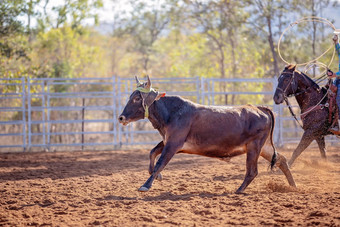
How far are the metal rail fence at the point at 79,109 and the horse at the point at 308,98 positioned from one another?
4.51m

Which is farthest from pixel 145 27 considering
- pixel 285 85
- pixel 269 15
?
pixel 285 85

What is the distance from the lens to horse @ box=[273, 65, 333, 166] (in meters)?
8.48

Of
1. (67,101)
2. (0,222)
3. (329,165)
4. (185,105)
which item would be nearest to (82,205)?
(0,222)

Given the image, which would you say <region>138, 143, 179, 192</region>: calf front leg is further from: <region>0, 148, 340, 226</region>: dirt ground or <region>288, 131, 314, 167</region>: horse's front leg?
<region>288, 131, 314, 167</region>: horse's front leg

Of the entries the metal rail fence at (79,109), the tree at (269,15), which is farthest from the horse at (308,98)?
the tree at (269,15)

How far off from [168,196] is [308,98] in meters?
4.21

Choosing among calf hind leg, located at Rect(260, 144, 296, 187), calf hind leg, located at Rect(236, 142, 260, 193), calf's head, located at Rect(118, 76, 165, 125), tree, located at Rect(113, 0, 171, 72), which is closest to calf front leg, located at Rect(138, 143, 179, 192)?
calf's head, located at Rect(118, 76, 165, 125)

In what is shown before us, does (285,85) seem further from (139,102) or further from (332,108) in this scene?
(139,102)

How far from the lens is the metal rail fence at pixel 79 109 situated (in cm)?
1333

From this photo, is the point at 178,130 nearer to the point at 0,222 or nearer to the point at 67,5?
the point at 0,222

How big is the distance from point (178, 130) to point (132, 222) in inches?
72.4

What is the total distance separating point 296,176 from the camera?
7.72 meters

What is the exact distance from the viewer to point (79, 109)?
562 inches

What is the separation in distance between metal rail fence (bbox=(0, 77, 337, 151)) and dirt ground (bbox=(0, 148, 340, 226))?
3.83m
